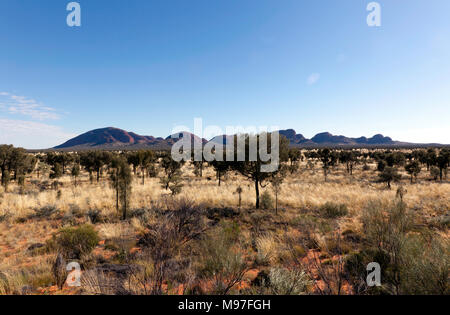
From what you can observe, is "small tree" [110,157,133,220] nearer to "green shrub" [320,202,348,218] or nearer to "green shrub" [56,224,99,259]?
"green shrub" [56,224,99,259]

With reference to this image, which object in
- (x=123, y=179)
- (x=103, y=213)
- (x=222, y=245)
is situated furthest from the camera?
(x=103, y=213)

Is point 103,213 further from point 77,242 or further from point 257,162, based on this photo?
point 257,162

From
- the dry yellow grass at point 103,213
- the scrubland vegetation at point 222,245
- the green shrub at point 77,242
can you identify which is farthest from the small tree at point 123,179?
the green shrub at point 77,242

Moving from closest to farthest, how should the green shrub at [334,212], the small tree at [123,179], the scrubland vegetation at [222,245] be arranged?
the scrubland vegetation at [222,245]
the small tree at [123,179]
the green shrub at [334,212]

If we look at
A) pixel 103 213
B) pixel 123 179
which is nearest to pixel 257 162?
pixel 123 179

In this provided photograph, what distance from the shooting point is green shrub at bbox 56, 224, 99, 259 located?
306 inches

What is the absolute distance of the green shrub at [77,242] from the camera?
778 centimetres

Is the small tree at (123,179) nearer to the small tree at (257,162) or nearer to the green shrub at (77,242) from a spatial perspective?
the green shrub at (77,242)

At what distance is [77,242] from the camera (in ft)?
26.3

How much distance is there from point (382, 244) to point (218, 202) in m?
11.3

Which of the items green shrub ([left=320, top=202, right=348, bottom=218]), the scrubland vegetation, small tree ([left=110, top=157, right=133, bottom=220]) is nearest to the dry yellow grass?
the scrubland vegetation

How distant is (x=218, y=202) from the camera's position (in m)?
16.3

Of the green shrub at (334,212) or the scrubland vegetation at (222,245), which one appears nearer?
the scrubland vegetation at (222,245)
